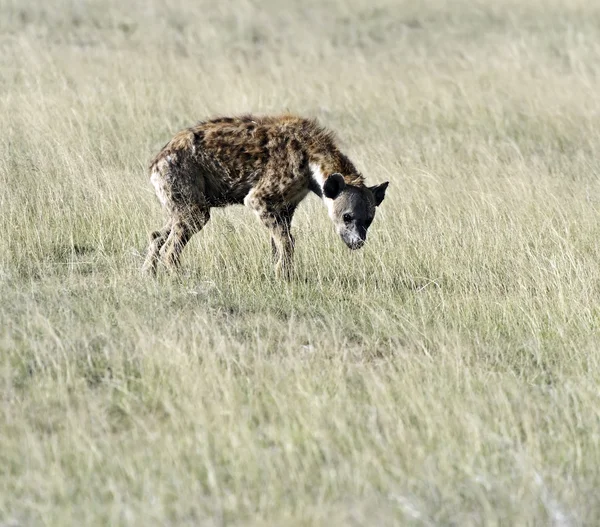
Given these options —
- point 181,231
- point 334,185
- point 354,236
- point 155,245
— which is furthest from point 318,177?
point 155,245

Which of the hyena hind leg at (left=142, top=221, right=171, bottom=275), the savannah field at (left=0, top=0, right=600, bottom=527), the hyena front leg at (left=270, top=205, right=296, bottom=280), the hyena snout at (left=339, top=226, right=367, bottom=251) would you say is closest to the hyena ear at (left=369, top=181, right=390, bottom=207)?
the hyena snout at (left=339, top=226, right=367, bottom=251)

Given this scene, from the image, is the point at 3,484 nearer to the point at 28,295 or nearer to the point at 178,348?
the point at 178,348

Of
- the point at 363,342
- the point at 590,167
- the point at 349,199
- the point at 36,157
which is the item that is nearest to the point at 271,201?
the point at 349,199

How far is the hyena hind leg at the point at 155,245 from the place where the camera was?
7.76 meters

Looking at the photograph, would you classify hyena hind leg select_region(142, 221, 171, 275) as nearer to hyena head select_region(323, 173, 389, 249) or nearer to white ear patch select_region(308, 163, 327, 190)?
white ear patch select_region(308, 163, 327, 190)

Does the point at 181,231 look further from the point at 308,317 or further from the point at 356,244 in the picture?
the point at 308,317

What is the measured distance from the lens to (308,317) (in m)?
6.74

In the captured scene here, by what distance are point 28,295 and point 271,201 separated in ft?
6.14

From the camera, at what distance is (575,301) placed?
7082 millimetres

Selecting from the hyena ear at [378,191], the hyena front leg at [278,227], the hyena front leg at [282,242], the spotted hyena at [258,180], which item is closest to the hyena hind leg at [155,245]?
the spotted hyena at [258,180]

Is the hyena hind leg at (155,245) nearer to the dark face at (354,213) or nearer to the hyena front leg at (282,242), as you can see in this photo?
the hyena front leg at (282,242)

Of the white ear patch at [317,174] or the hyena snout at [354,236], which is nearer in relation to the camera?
the hyena snout at [354,236]

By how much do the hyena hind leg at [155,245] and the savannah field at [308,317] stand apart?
0.23 meters

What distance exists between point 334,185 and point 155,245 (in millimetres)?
1426
